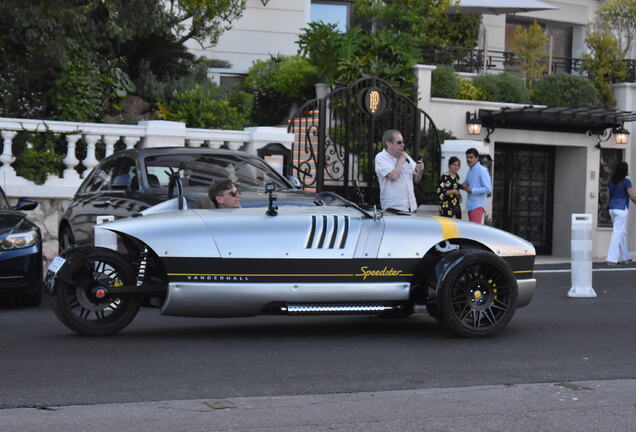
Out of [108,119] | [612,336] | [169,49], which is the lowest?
[612,336]

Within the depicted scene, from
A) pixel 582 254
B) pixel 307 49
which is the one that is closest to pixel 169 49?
pixel 307 49

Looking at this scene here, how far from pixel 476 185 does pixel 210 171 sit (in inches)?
209

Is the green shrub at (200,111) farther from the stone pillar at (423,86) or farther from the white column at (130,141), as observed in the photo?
the stone pillar at (423,86)

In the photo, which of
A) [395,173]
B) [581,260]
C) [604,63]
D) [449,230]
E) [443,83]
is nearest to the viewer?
[449,230]

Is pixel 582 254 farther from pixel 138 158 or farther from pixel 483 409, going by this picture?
pixel 483 409

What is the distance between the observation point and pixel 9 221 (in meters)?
11.5

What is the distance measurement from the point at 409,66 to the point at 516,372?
46.9 feet

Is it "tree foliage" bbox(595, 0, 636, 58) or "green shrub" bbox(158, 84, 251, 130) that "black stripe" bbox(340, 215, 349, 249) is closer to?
"green shrub" bbox(158, 84, 251, 130)

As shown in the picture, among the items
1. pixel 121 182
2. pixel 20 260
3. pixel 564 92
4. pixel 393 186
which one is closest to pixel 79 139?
pixel 121 182

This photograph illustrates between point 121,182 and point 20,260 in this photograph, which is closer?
point 20,260

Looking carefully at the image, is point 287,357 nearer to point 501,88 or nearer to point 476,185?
point 476,185

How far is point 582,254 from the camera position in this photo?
1292 centimetres

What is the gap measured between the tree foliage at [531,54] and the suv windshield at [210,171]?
1384 centimetres

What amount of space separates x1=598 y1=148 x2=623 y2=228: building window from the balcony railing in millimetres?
2321
